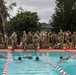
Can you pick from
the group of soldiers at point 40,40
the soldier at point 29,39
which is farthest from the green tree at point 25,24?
the soldier at point 29,39

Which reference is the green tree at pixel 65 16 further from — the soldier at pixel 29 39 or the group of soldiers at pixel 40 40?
the soldier at pixel 29 39

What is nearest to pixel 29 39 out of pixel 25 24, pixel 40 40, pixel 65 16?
pixel 40 40

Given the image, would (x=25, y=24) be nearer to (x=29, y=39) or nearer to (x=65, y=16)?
(x=65, y=16)

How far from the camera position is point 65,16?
56031 mm

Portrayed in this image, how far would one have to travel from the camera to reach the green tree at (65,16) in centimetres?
5528

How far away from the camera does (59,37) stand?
29.7 meters

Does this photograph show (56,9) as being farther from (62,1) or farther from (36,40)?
(36,40)

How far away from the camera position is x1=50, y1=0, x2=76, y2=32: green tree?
2176 inches

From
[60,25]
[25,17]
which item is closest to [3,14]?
[25,17]

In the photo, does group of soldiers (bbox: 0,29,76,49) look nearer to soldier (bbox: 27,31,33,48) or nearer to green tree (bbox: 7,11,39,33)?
soldier (bbox: 27,31,33,48)

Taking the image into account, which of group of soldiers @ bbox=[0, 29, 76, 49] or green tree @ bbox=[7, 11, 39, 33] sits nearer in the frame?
group of soldiers @ bbox=[0, 29, 76, 49]

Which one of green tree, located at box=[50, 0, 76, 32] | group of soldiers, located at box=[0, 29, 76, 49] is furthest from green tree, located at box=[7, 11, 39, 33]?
group of soldiers, located at box=[0, 29, 76, 49]

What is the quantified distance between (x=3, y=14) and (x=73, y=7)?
1737 centimetres

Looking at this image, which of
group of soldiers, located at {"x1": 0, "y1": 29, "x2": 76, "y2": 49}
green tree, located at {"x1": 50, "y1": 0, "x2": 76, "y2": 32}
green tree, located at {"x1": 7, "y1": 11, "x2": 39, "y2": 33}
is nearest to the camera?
group of soldiers, located at {"x1": 0, "y1": 29, "x2": 76, "y2": 49}
